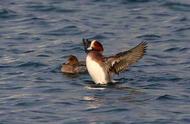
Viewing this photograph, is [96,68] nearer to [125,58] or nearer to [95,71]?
[95,71]

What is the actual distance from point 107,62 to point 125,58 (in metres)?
0.33

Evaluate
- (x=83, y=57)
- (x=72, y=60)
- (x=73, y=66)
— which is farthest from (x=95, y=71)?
(x=83, y=57)

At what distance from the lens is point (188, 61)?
17.3 metres

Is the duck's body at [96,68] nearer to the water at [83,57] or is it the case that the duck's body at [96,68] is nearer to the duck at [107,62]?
the duck at [107,62]

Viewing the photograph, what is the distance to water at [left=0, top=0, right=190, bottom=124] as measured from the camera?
1355 cm

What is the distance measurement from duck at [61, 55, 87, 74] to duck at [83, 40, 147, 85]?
0.90 meters

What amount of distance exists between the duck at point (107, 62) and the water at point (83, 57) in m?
0.24

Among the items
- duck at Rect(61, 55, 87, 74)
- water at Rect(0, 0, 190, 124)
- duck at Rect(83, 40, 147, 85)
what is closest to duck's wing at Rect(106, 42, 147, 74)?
duck at Rect(83, 40, 147, 85)

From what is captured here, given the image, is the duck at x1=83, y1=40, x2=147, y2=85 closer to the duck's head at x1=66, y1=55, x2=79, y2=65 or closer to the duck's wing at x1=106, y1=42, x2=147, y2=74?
the duck's wing at x1=106, y1=42, x2=147, y2=74

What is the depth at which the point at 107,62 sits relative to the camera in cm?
1580

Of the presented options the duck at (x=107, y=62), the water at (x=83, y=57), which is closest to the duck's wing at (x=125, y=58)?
the duck at (x=107, y=62)

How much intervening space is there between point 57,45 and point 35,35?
3.65 feet

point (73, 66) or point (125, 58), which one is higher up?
point (125, 58)

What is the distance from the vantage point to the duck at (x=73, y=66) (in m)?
16.8
